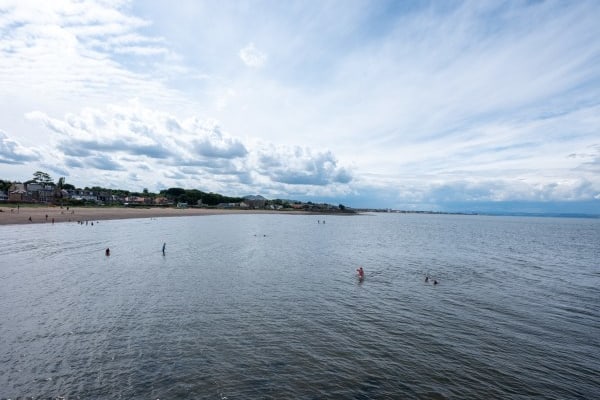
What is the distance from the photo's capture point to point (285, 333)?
18.7 metres

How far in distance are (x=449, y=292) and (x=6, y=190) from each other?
20055 centimetres

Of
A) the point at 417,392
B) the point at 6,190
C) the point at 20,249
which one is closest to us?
the point at 417,392

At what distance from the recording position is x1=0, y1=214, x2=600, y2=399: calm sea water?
44.4ft

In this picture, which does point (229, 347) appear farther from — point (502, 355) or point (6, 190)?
point (6, 190)

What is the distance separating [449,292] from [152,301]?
25112 mm

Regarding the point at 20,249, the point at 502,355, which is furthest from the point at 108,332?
the point at 20,249

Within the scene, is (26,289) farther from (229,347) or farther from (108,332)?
(229,347)

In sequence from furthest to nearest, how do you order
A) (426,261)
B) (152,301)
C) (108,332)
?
(426,261)
(152,301)
(108,332)

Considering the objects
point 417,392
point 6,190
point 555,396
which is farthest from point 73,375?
point 6,190

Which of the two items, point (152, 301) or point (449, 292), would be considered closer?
point (152, 301)

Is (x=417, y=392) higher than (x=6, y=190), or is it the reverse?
(x=6, y=190)

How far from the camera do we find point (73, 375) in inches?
527

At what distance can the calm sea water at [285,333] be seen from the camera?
44.4 feet

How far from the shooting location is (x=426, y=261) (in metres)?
47.0
